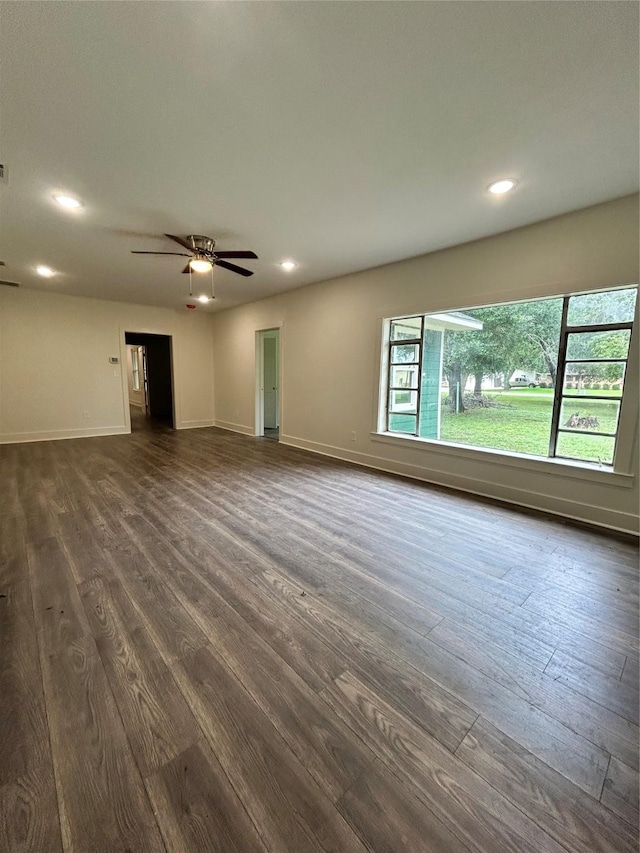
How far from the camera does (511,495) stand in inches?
134

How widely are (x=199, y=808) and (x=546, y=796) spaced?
3.40 feet

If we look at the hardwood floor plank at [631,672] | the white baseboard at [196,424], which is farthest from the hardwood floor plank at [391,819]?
the white baseboard at [196,424]

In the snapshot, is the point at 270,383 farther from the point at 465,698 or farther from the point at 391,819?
the point at 391,819

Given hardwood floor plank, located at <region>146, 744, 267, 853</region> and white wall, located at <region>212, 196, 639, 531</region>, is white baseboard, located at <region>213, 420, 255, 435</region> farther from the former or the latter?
hardwood floor plank, located at <region>146, 744, 267, 853</region>

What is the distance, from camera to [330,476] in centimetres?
424

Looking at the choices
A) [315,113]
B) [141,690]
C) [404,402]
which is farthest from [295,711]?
[404,402]

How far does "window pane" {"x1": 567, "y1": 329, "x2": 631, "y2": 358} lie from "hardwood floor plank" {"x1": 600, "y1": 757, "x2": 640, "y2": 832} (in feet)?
9.41

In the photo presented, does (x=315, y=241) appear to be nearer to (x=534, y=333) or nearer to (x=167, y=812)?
(x=534, y=333)

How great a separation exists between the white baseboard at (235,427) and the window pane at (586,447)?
17.1ft

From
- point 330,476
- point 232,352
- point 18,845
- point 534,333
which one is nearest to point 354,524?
point 330,476

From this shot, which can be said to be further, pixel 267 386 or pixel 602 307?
pixel 267 386

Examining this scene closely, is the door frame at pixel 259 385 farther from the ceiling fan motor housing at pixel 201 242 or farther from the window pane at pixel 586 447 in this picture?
the window pane at pixel 586 447

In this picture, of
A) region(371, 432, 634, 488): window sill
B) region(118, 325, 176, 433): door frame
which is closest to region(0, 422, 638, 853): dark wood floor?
region(371, 432, 634, 488): window sill

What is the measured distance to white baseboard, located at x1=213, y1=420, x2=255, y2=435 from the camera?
274 inches
